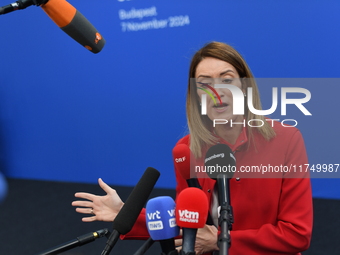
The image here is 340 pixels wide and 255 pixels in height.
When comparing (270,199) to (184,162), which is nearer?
(184,162)

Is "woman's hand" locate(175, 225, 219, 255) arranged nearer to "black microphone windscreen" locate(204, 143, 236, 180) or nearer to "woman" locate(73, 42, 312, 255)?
"woman" locate(73, 42, 312, 255)

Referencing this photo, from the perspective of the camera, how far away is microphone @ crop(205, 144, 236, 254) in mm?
737

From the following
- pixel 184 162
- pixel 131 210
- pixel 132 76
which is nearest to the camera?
pixel 131 210

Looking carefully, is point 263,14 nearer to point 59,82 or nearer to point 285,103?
point 285,103

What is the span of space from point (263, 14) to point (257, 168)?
7.58ft

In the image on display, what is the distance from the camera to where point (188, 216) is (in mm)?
793

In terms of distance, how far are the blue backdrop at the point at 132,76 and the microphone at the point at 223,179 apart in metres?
2.08

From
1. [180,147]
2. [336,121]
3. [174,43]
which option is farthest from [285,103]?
[180,147]


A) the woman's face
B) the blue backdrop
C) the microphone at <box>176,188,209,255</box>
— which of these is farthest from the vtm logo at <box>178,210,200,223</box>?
the blue backdrop

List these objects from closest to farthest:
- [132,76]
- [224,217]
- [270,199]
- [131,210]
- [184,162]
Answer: [224,217]
[131,210]
[184,162]
[270,199]
[132,76]

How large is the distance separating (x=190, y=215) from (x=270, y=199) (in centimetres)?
64

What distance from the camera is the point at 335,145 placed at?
10.6 ft

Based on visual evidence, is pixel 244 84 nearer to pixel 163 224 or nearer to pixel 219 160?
pixel 219 160

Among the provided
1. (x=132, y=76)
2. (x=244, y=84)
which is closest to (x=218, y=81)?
(x=244, y=84)
